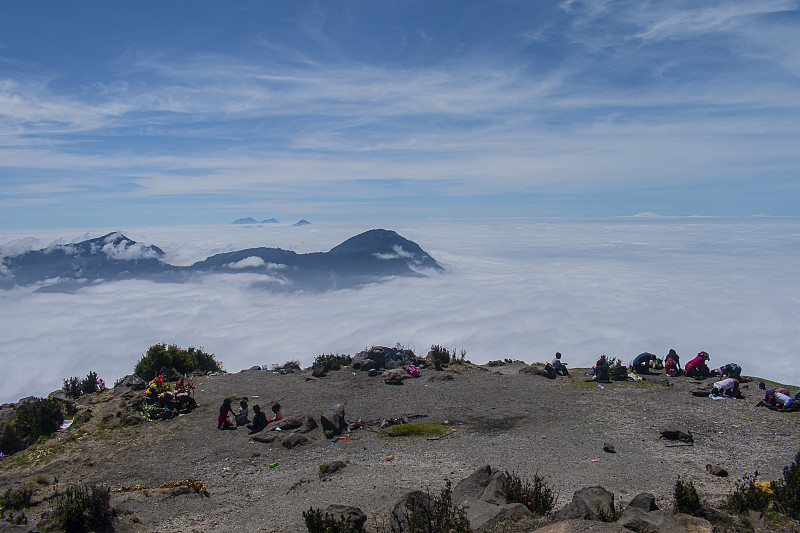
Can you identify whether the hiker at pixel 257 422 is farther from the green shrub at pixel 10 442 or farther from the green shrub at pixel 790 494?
the green shrub at pixel 790 494

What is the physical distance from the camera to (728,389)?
603 inches

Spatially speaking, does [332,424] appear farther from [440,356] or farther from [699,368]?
[699,368]

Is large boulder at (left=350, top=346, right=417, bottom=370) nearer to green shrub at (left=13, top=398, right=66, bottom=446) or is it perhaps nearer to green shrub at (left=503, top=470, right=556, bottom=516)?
green shrub at (left=13, top=398, right=66, bottom=446)

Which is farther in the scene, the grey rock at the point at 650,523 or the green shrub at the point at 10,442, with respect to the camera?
the green shrub at the point at 10,442

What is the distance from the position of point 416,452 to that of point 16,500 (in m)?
8.64

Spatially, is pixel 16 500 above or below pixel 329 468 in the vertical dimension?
below

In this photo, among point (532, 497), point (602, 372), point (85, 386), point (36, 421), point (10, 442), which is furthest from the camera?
point (85, 386)

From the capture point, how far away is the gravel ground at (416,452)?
8984 millimetres

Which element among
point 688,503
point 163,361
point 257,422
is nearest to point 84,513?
point 257,422

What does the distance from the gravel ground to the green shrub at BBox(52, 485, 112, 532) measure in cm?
38

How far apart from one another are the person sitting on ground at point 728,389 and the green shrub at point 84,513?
17.3 m

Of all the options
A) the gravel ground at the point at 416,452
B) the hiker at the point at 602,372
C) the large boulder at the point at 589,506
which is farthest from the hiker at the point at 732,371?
the large boulder at the point at 589,506

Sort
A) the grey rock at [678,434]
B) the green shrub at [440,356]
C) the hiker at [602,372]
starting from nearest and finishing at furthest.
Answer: the grey rock at [678,434] < the hiker at [602,372] < the green shrub at [440,356]

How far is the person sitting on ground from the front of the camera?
1516 centimetres
